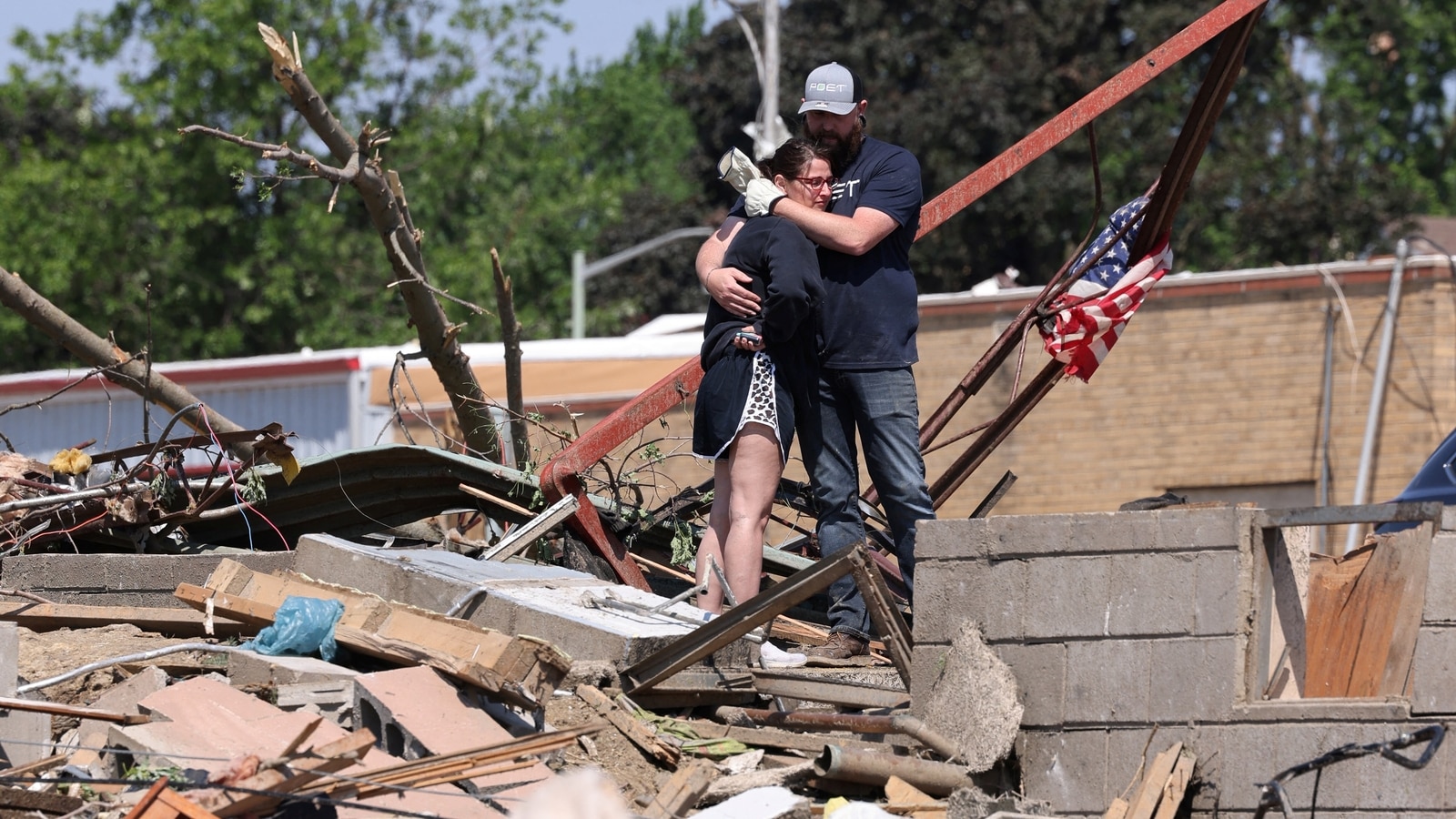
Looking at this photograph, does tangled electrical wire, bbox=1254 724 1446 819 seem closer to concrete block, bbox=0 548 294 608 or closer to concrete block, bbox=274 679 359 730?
concrete block, bbox=274 679 359 730

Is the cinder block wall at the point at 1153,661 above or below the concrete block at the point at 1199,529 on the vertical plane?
below

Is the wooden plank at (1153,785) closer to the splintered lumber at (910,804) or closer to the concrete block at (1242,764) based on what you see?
the concrete block at (1242,764)

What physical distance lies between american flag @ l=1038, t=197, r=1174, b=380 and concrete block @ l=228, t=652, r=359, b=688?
340 centimetres

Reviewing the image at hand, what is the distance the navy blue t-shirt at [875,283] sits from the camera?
5887 millimetres

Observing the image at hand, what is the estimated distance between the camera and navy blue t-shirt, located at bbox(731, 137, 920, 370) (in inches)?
232

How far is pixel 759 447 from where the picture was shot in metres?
5.80

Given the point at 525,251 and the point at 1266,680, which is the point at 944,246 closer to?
the point at 525,251

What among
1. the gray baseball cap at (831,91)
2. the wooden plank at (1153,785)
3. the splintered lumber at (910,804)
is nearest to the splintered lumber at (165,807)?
the splintered lumber at (910,804)

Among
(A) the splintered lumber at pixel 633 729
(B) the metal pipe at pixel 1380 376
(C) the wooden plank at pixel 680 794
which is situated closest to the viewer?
(C) the wooden plank at pixel 680 794

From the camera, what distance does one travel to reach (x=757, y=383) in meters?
5.84

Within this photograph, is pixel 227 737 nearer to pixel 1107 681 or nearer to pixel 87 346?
pixel 1107 681

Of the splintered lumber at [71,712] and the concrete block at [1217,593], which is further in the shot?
the splintered lumber at [71,712]

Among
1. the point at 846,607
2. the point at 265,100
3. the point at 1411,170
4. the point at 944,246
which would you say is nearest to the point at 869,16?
the point at 944,246

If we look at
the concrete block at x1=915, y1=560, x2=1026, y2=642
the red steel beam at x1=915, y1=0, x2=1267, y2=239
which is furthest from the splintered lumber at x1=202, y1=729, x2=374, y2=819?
the red steel beam at x1=915, y1=0, x2=1267, y2=239
